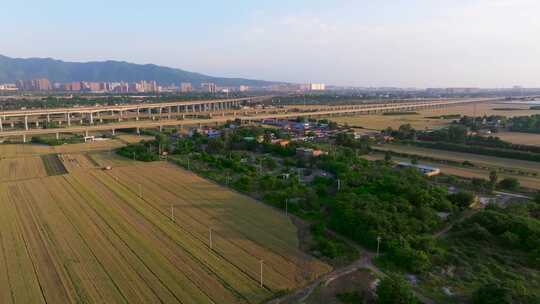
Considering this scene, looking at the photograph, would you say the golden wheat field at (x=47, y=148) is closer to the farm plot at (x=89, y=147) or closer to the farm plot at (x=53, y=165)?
the farm plot at (x=89, y=147)

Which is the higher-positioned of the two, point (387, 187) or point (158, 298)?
point (387, 187)

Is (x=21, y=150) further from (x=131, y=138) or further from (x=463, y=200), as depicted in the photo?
(x=463, y=200)

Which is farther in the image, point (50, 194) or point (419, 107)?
point (419, 107)

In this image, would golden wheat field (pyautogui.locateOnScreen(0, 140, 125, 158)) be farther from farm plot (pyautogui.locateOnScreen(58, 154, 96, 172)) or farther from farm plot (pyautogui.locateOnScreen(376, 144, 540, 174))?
farm plot (pyautogui.locateOnScreen(376, 144, 540, 174))

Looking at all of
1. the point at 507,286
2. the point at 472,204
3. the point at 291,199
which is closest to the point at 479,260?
the point at 507,286

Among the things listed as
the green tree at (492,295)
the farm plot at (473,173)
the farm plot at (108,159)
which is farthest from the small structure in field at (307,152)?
the green tree at (492,295)

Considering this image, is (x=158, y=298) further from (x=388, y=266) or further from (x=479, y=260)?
(x=479, y=260)

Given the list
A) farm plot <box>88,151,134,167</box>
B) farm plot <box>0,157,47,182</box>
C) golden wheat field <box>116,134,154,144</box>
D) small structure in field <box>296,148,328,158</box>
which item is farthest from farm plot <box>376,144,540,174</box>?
farm plot <box>0,157,47,182</box>
